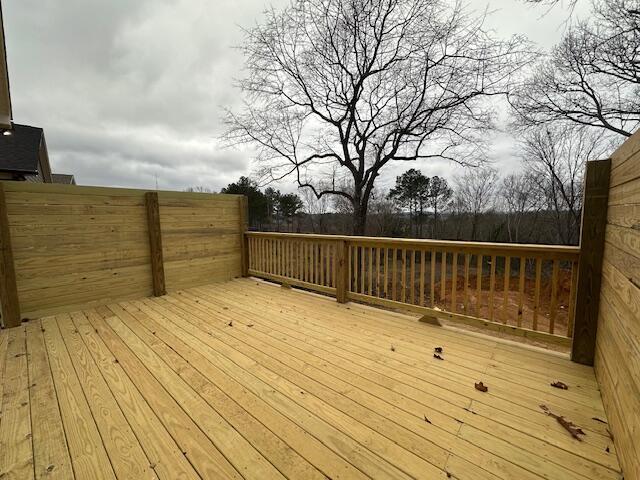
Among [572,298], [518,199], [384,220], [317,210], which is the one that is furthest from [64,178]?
[518,199]

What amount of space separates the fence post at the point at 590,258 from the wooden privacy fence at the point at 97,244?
4.61 metres

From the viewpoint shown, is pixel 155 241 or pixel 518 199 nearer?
pixel 155 241

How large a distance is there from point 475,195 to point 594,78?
6123 mm

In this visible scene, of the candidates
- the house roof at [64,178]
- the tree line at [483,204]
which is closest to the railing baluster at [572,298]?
the tree line at [483,204]

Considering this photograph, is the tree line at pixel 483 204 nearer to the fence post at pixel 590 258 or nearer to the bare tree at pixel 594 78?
the bare tree at pixel 594 78

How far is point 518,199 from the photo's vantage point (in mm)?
11945

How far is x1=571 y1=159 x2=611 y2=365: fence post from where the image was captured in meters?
1.84

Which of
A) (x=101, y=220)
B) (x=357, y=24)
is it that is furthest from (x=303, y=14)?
(x=101, y=220)

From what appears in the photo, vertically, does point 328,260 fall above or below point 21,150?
below

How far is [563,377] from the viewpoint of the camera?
1.85m

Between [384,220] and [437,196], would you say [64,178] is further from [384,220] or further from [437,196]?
[437,196]

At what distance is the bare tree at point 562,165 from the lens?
8.85 m

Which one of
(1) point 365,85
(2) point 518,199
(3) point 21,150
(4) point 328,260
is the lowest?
(4) point 328,260

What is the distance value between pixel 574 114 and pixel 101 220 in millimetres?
12185
